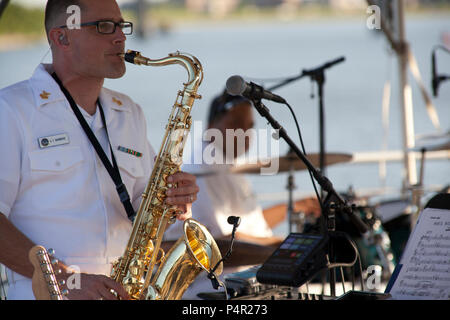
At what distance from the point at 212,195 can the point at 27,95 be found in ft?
5.74

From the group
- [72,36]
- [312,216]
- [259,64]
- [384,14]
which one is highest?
[259,64]

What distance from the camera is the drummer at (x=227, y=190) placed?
4.10 metres

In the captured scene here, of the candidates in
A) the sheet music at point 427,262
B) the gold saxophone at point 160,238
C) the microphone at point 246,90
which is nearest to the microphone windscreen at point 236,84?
the microphone at point 246,90

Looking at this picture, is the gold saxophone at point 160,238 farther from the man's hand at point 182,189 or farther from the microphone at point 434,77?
the microphone at point 434,77

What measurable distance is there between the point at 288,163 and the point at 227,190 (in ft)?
1.44

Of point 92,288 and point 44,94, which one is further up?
point 44,94

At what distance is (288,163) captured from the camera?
13.9 ft

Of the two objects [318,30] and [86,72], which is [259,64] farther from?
[86,72]

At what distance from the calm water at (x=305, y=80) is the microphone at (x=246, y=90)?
537 millimetres

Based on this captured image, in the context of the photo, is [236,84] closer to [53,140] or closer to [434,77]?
[53,140]

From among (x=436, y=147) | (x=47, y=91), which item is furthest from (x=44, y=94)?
A: (x=436, y=147)
